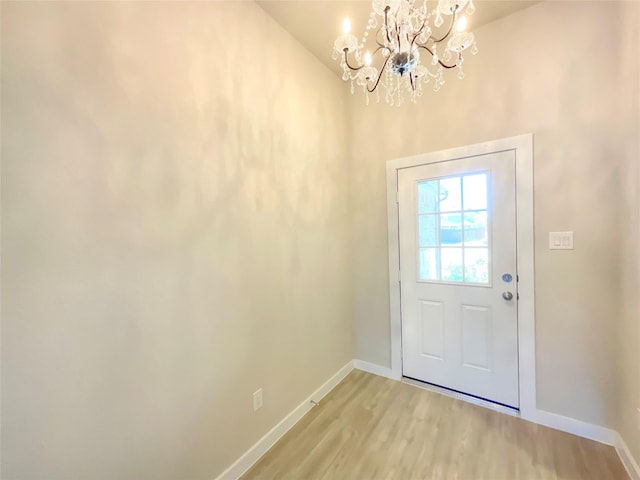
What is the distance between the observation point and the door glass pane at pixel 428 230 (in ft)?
7.64

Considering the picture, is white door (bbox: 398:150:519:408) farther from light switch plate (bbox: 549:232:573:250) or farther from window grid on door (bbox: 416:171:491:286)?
light switch plate (bbox: 549:232:573:250)

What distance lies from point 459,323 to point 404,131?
1708 millimetres

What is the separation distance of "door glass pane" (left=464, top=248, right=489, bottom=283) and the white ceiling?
171 cm

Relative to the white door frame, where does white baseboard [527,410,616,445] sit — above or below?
below

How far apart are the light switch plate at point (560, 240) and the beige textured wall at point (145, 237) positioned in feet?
5.87

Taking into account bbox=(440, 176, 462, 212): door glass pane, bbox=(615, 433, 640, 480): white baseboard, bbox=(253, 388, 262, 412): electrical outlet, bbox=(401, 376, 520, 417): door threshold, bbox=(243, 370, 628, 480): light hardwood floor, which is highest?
bbox=(440, 176, 462, 212): door glass pane

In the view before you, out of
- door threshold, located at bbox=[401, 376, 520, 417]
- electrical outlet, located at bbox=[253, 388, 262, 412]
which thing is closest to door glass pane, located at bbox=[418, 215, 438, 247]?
door threshold, located at bbox=[401, 376, 520, 417]

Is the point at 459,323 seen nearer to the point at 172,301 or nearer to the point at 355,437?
the point at 355,437

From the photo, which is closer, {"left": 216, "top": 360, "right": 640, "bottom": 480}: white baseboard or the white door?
{"left": 216, "top": 360, "right": 640, "bottom": 480}: white baseboard

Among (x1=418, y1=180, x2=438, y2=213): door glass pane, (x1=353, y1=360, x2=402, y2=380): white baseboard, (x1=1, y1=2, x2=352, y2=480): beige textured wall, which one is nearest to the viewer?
(x1=1, y1=2, x2=352, y2=480): beige textured wall

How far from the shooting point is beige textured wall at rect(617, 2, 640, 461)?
1.43 meters

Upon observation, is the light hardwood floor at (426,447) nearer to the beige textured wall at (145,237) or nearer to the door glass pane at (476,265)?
the beige textured wall at (145,237)

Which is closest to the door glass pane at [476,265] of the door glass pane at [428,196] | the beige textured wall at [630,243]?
the door glass pane at [428,196]

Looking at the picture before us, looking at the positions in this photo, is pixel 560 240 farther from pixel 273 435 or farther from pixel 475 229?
pixel 273 435
